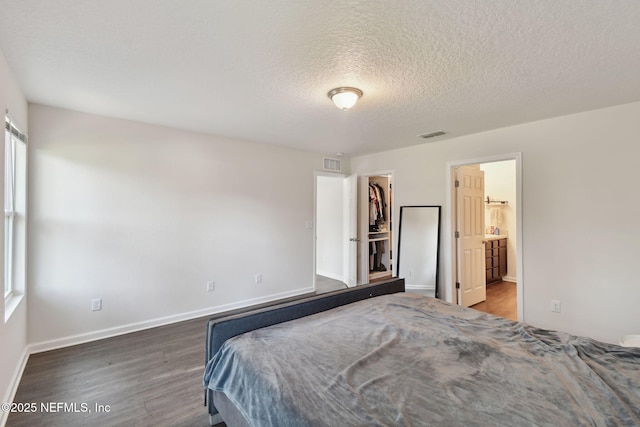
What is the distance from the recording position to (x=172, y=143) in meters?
3.58

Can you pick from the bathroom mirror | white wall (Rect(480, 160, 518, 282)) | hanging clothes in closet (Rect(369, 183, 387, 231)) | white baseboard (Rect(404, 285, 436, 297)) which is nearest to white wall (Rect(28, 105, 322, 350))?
hanging clothes in closet (Rect(369, 183, 387, 231))

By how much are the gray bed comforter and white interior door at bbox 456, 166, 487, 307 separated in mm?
2301

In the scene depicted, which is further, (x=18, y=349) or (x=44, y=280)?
(x=44, y=280)

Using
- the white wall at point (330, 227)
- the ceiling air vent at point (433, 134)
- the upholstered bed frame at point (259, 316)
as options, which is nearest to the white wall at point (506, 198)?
the ceiling air vent at point (433, 134)

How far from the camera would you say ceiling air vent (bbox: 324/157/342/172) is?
5.15 m

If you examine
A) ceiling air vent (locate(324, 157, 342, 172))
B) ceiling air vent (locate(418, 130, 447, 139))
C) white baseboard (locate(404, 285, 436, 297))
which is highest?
ceiling air vent (locate(418, 130, 447, 139))

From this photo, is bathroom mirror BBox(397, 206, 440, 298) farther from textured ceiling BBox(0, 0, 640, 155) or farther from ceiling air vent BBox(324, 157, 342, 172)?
textured ceiling BBox(0, 0, 640, 155)

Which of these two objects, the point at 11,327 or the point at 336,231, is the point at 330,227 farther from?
the point at 11,327

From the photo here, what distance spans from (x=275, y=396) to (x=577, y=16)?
95.6 inches

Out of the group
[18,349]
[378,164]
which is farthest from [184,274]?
[378,164]

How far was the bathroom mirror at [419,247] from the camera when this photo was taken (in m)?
4.19

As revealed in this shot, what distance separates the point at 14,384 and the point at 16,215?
1.42 m

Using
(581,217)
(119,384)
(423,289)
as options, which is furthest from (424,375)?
(423,289)

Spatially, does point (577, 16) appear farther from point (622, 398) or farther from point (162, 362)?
point (162, 362)
